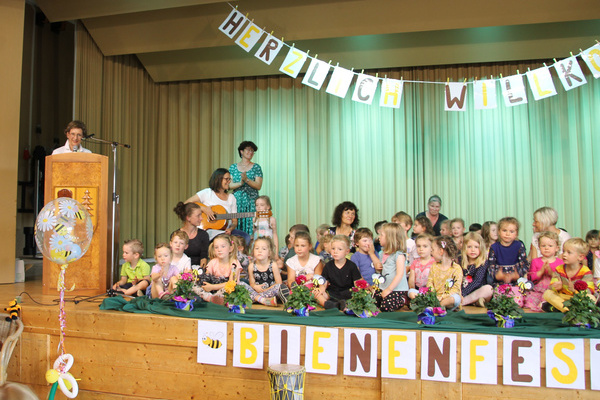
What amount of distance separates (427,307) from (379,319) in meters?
0.30

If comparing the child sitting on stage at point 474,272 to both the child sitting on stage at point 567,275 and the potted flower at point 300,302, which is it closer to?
the child sitting on stage at point 567,275

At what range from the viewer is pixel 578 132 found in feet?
23.9

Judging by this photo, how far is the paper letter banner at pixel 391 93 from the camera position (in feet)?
16.7

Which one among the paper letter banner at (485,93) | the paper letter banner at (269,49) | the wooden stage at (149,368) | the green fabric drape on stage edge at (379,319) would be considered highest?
the paper letter banner at (269,49)

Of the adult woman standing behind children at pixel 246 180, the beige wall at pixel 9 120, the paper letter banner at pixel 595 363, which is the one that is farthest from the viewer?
the adult woman standing behind children at pixel 246 180

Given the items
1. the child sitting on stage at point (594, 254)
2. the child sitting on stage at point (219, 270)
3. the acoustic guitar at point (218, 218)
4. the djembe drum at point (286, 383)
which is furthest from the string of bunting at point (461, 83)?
the djembe drum at point (286, 383)

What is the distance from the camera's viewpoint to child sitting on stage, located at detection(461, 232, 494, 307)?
4117mm

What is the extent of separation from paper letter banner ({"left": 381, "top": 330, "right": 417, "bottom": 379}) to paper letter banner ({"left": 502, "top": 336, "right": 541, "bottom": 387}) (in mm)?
489

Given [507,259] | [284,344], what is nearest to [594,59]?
[507,259]

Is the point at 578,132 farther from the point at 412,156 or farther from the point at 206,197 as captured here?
the point at 206,197

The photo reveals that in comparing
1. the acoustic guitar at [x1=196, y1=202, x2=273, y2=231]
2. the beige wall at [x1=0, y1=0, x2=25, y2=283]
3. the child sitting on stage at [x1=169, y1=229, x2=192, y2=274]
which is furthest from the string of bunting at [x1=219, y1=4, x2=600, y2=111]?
the beige wall at [x1=0, y1=0, x2=25, y2=283]

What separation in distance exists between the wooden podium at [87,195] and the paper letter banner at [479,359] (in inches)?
118

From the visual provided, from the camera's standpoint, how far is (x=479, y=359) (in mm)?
2939

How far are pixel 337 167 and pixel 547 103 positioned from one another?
10.1 feet
